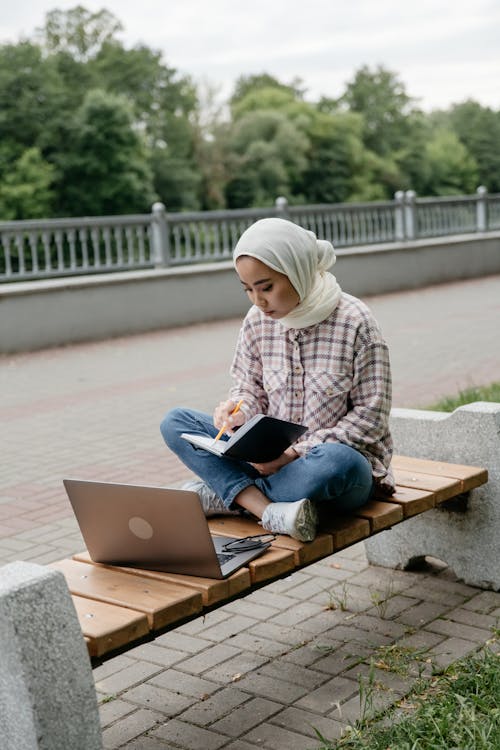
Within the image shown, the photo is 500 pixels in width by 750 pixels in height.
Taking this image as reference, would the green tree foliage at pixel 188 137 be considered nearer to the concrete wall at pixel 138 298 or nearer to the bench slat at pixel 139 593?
the concrete wall at pixel 138 298

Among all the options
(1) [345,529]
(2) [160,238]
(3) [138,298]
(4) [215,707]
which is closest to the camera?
(4) [215,707]

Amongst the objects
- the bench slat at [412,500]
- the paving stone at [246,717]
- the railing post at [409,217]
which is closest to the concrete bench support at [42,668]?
the paving stone at [246,717]

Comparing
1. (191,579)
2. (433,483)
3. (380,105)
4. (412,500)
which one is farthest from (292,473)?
(380,105)

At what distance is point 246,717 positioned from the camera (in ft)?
10.8

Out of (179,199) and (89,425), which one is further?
(179,199)

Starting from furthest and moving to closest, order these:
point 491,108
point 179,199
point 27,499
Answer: point 491,108, point 179,199, point 27,499

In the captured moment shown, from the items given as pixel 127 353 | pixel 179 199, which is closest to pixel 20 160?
pixel 179 199

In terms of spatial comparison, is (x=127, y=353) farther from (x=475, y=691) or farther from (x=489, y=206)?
(x=489, y=206)

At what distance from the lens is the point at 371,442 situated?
3.64 m

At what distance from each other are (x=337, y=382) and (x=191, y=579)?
3.25ft

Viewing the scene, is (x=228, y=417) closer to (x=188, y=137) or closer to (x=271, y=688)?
(x=271, y=688)

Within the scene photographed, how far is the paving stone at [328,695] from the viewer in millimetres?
3307

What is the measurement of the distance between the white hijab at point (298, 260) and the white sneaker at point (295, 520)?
67cm

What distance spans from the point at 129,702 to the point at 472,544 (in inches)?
65.1
